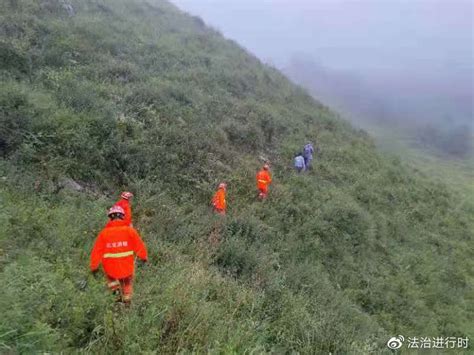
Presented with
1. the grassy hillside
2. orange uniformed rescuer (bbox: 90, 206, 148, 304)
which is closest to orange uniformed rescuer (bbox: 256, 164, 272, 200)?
the grassy hillside

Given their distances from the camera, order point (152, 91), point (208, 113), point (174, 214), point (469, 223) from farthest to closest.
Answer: point (469, 223) → point (208, 113) → point (152, 91) → point (174, 214)

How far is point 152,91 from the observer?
1591 centimetres

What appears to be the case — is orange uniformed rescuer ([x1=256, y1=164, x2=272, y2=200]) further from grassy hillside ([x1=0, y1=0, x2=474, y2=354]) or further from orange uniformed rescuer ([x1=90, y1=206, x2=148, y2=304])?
orange uniformed rescuer ([x1=90, y1=206, x2=148, y2=304])

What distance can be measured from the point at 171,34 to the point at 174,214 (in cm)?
2042

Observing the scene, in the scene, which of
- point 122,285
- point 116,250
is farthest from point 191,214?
point 122,285

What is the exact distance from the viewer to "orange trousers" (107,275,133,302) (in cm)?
558

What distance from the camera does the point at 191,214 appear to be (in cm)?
1105

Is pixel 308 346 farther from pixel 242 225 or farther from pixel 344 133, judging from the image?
pixel 344 133

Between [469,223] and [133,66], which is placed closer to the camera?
[133,66]

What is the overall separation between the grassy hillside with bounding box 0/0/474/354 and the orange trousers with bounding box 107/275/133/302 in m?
0.17

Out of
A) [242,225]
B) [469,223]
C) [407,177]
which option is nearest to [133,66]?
[242,225]

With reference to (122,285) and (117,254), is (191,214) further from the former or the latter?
(122,285)

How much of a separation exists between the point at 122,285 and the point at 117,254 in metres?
0.41

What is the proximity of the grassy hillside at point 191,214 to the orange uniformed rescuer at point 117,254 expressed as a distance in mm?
224
